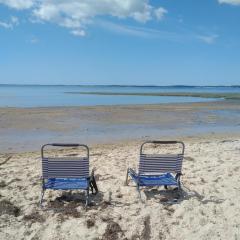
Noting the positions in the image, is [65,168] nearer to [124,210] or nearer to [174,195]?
[124,210]

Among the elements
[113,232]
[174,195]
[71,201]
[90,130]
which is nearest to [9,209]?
[71,201]

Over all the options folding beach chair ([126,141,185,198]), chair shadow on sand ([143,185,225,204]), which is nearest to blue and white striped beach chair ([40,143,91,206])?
folding beach chair ([126,141,185,198])

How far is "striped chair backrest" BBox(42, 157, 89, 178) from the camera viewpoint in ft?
22.1

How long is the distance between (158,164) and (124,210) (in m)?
1.17

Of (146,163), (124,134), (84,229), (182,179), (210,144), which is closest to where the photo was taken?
(84,229)

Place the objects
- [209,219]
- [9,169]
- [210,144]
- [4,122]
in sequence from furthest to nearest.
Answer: [4,122] → [210,144] → [9,169] → [209,219]

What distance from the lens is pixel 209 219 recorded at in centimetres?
612

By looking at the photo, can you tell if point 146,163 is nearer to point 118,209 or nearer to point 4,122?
point 118,209

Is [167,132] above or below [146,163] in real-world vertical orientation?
below

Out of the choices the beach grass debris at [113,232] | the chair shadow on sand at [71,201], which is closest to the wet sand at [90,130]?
the chair shadow on sand at [71,201]

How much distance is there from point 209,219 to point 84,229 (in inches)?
80.0

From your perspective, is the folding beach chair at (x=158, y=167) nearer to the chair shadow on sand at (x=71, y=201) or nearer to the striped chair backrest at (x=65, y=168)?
the chair shadow on sand at (x=71, y=201)

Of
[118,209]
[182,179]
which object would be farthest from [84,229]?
[182,179]

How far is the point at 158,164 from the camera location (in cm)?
713
